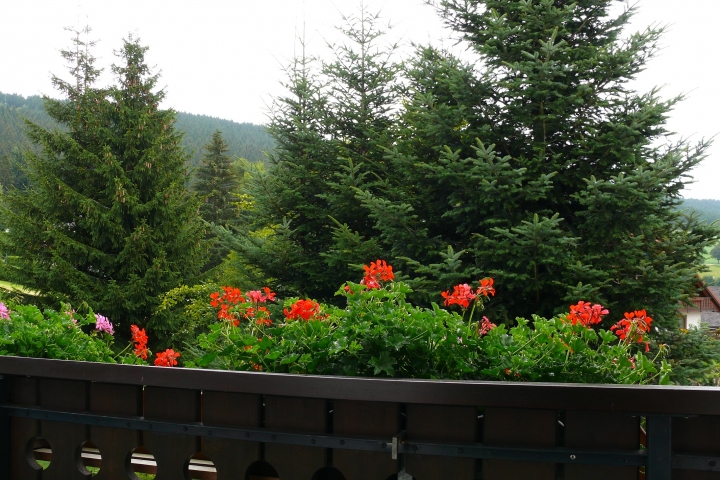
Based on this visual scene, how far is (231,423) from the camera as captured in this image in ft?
5.09

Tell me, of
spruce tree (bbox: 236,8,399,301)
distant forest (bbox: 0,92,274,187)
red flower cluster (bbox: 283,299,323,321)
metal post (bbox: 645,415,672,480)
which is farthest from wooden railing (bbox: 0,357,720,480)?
distant forest (bbox: 0,92,274,187)

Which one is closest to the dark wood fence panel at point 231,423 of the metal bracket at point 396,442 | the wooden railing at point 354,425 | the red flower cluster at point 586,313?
the wooden railing at point 354,425

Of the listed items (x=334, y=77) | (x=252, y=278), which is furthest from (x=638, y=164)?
(x=252, y=278)

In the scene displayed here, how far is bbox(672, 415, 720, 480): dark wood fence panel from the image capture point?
4.13 ft

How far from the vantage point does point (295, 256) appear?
935 centimetres

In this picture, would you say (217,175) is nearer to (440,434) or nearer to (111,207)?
(111,207)

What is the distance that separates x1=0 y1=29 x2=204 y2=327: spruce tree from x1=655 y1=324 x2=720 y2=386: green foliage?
37.6 feet

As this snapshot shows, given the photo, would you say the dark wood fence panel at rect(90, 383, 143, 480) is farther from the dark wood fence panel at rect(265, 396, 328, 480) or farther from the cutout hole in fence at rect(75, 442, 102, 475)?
the dark wood fence panel at rect(265, 396, 328, 480)

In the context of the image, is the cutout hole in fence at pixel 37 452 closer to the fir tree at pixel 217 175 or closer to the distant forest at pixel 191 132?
the fir tree at pixel 217 175

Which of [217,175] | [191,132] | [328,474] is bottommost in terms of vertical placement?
[328,474]

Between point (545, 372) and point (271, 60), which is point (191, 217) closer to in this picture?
point (271, 60)

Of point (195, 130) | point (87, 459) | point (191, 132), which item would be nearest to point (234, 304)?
point (87, 459)

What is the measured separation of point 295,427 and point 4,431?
1055 millimetres

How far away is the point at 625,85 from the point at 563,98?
49.6 inches
